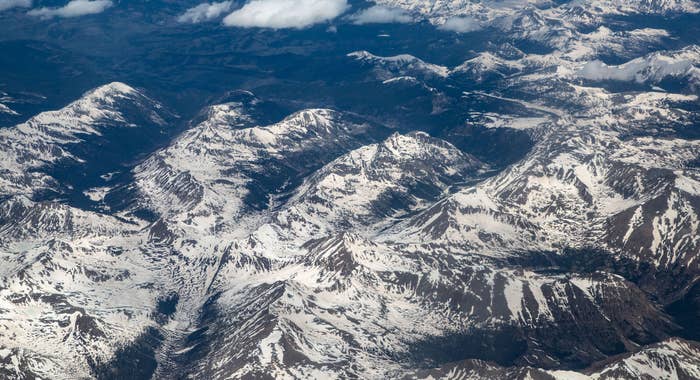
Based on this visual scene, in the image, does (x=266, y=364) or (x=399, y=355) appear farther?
(x=399, y=355)

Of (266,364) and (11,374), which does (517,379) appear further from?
(11,374)

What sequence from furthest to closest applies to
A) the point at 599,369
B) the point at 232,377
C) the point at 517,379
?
the point at 232,377
the point at 599,369
the point at 517,379

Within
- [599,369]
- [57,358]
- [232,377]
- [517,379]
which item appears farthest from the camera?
[57,358]

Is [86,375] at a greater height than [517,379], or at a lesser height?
lesser

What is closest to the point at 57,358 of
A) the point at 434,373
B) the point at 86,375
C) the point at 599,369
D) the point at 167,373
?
the point at 86,375

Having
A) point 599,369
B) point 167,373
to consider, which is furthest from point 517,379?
point 167,373

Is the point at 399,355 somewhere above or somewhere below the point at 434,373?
below

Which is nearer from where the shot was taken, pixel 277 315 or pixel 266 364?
pixel 266 364

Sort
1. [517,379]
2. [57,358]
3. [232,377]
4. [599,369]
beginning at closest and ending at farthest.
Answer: [517,379]
[599,369]
[232,377]
[57,358]

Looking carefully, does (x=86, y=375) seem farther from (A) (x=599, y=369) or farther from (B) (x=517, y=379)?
(A) (x=599, y=369)
